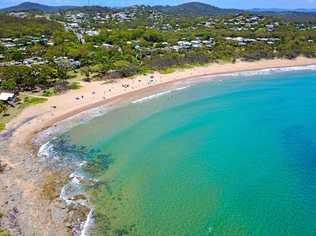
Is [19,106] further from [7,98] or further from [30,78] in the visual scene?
[30,78]

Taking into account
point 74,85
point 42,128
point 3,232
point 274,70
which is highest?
point 3,232

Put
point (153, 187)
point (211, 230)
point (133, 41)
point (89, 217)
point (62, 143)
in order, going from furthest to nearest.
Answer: point (133, 41), point (62, 143), point (153, 187), point (89, 217), point (211, 230)

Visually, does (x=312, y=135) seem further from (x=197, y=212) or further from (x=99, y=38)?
(x=99, y=38)

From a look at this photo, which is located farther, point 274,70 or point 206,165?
point 274,70

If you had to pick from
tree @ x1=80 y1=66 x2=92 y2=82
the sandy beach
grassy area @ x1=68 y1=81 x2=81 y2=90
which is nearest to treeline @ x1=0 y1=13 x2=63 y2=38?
tree @ x1=80 y1=66 x2=92 y2=82

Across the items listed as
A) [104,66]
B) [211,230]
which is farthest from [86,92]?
[211,230]

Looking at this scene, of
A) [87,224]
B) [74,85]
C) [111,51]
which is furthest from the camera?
[111,51]

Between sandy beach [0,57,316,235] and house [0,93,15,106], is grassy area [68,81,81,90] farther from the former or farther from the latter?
house [0,93,15,106]

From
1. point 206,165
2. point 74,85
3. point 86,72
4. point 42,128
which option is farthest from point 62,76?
point 206,165
